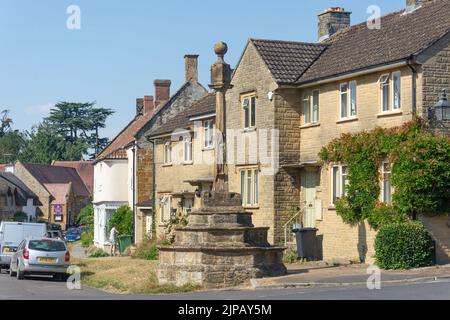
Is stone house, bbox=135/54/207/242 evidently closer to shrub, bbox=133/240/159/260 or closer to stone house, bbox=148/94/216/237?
stone house, bbox=148/94/216/237

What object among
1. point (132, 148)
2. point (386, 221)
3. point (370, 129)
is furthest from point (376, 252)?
point (132, 148)

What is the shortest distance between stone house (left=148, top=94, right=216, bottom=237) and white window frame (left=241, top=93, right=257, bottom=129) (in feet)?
16.4

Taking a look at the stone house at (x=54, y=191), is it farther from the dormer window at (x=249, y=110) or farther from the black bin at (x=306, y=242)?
the black bin at (x=306, y=242)

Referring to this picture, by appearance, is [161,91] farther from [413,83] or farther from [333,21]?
[413,83]

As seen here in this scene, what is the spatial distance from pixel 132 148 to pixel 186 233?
2903cm

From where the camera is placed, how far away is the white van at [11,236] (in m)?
36.4

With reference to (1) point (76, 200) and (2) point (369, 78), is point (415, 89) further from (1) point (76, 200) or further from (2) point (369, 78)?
(1) point (76, 200)

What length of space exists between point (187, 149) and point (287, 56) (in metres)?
12.1

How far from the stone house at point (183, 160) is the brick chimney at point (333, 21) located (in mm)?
6006

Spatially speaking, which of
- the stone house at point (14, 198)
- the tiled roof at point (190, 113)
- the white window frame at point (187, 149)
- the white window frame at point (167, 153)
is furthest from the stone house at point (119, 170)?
the stone house at point (14, 198)

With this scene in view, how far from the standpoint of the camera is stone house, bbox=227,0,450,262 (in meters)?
29.2

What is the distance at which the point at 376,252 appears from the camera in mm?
28172

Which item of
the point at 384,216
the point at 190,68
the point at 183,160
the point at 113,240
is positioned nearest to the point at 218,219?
the point at 384,216
